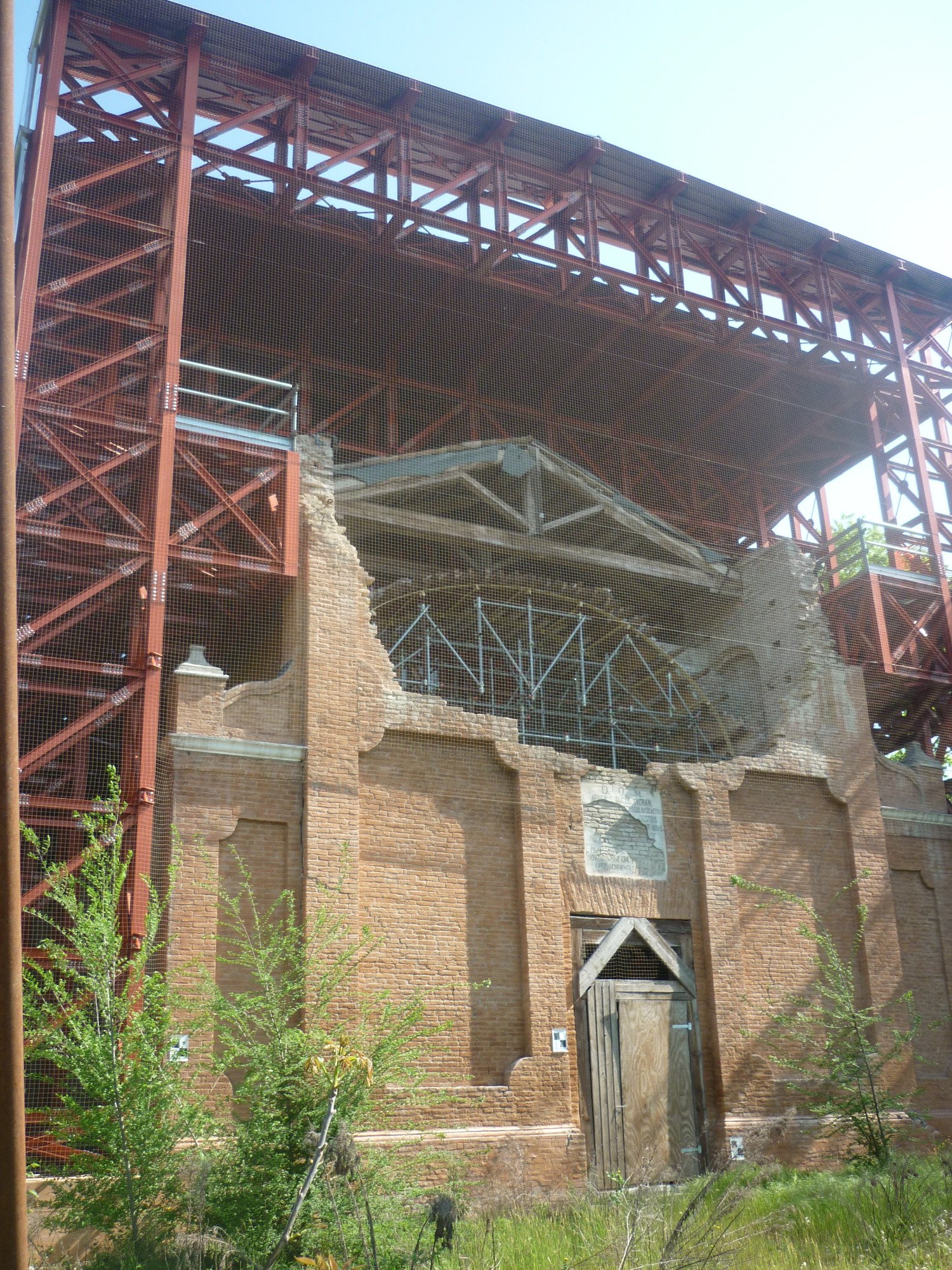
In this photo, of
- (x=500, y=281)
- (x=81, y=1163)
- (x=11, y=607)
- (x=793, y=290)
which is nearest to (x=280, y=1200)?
(x=81, y=1163)

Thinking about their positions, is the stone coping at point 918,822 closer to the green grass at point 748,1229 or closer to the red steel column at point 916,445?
the red steel column at point 916,445

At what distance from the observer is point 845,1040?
16.6 meters

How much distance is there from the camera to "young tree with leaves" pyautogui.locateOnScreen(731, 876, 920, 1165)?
1563 cm

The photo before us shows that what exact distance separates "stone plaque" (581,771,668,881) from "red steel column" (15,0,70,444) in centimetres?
907

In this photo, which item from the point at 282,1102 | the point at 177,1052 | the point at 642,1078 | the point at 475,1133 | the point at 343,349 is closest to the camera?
the point at 282,1102

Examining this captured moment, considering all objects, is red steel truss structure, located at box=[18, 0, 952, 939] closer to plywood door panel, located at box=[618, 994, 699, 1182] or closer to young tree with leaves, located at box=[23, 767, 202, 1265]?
young tree with leaves, located at box=[23, 767, 202, 1265]

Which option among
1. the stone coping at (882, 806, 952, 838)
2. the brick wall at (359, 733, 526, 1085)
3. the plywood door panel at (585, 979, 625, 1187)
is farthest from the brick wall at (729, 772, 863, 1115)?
the brick wall at (359, 733, 526, 1085)

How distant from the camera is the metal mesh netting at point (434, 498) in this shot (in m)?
15.9

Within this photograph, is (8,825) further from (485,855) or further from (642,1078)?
(642,1078)

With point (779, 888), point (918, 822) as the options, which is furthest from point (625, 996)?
point (918, 822)

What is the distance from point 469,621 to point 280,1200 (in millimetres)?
11737

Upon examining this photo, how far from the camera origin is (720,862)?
18281 mm

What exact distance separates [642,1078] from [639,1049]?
370 millimetres

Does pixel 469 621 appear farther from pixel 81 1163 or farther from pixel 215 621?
pixel 81 1163
